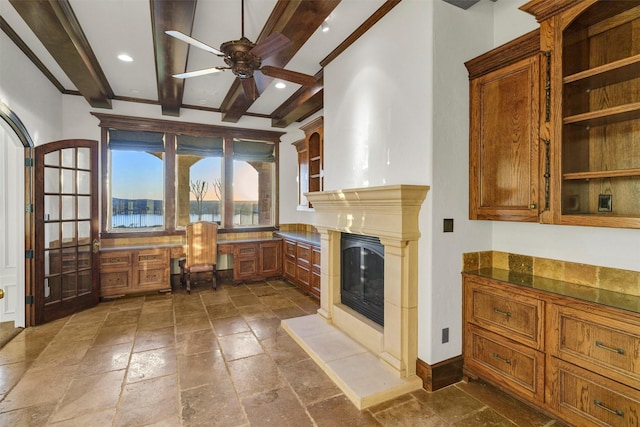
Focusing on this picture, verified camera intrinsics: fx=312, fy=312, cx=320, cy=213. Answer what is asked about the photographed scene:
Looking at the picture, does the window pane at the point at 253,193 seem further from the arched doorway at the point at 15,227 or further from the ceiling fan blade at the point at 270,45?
the ceiling fan blade at the point at 270,45

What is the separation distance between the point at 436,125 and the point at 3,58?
422 centimetres

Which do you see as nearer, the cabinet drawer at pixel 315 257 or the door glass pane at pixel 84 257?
the door glass pane at pixel 84 257

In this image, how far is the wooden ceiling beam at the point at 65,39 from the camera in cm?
256

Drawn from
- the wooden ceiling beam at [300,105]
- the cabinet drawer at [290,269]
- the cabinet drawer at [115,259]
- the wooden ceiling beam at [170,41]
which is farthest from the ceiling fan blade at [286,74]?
the cabinet drawer at [115,259]

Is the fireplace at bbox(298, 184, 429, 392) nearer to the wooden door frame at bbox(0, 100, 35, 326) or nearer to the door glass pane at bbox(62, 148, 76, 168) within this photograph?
the wooden door frame at bbox(0, 100, 35, 326)

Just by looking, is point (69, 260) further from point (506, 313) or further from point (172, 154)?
point (506, 313)

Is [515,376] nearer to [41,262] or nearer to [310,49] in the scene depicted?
[310,49]

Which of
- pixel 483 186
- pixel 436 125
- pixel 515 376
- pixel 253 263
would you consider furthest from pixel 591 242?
pixel 253 263

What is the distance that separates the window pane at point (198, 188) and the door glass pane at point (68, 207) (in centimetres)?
161

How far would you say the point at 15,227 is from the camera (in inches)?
150

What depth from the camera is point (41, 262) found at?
377 centimetres

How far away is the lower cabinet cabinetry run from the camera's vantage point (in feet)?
5.62

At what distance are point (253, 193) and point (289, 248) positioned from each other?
1503 millimetres

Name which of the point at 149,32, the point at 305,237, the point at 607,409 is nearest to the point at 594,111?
the point at 607,409
